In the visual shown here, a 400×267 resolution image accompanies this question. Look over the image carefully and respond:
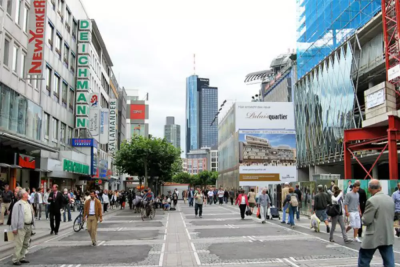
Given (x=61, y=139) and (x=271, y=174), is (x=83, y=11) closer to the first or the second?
(x=61, y=139)

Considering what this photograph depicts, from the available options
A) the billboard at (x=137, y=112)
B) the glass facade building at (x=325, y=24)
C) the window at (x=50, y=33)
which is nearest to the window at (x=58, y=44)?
the window at (x=50, y=33)

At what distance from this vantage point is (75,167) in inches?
1352

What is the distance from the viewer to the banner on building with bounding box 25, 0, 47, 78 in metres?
24.8

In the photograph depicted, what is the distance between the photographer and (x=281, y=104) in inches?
2306

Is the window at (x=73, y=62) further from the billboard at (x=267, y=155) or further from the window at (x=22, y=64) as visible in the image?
the billboard at (x=267, y=155)

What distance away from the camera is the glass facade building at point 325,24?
133ft

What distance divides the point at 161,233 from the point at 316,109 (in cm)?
3889

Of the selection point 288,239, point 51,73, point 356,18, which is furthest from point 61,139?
point 356,18

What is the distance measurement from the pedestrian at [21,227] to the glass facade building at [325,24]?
1445 inches

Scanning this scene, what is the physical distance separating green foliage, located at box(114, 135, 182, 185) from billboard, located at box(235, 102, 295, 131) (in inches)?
675

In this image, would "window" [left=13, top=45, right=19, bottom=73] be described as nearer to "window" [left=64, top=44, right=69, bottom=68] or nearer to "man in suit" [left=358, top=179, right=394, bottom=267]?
"window" [left=64, top=44, right=69, bottom=68]

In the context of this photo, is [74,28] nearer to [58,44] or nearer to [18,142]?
[58,44]

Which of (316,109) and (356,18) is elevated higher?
(356,18)

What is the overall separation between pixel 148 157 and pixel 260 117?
21837mm
